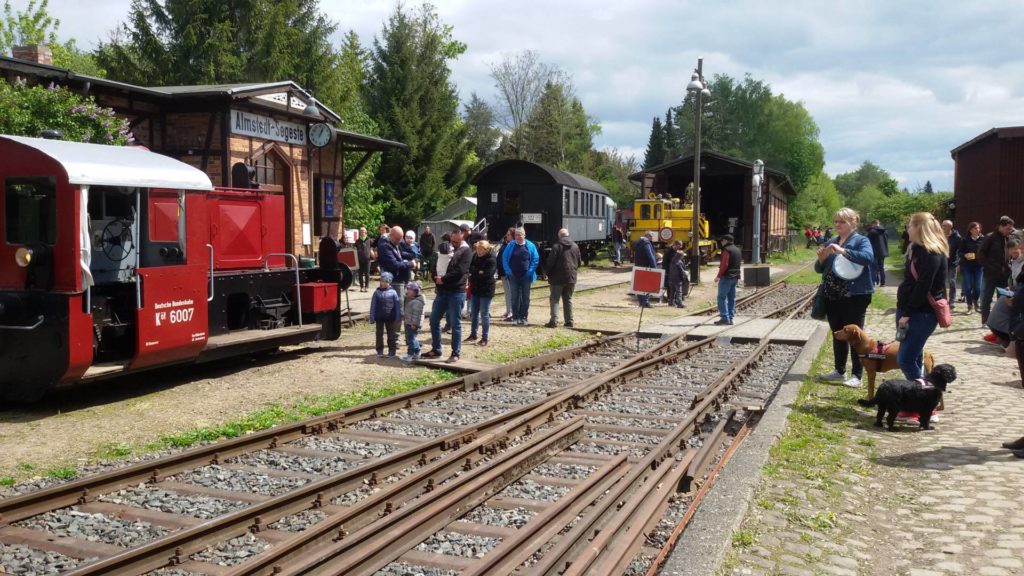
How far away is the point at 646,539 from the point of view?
5148mm

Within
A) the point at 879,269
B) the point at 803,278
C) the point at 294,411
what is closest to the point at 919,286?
the point at 294,411

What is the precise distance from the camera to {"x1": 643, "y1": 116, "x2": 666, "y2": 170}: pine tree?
9862cm

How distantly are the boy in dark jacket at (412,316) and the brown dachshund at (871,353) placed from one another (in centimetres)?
535

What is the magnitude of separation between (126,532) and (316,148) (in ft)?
61.2

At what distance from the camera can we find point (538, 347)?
13.5 m

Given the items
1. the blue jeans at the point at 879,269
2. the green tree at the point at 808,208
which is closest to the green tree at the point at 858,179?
the green tree at the point at 808,208

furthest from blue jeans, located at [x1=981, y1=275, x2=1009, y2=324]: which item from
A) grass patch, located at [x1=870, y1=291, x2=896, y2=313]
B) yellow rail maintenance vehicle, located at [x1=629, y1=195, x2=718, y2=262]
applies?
yellow rail maintenance vehicle, located at [x1=629, y1=195, x2=718, y2=262]

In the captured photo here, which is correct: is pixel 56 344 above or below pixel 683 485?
above

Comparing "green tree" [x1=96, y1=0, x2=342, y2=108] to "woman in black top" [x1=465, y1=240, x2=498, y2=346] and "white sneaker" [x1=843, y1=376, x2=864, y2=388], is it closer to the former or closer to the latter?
"woman in black top" [x1=465, y1=240, x2=498, y2=346]

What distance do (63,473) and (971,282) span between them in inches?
624

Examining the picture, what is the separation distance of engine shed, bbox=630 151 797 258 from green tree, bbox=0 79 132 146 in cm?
2463

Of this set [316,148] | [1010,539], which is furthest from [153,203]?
[316,148]

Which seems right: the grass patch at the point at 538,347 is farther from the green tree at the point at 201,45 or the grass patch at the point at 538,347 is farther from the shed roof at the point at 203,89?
the green tree at the point at 201,45

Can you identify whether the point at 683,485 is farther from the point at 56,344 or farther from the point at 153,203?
the point at 153,203
